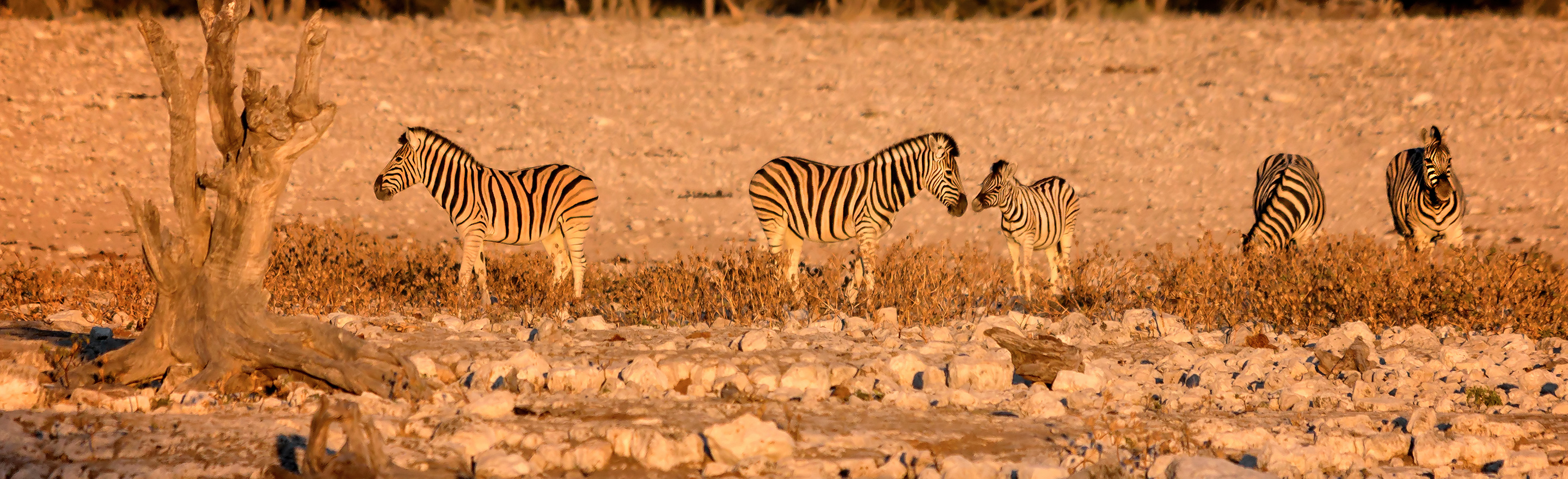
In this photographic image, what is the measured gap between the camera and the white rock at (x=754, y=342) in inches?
307

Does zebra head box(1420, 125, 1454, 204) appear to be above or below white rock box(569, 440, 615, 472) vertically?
above

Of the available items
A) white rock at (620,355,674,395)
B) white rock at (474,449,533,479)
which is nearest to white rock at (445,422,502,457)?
white rock at (474,449,533,479)

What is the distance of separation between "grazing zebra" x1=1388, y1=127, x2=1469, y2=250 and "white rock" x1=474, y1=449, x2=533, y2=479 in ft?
27.8

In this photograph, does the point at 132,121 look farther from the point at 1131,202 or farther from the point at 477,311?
the point at 1131,202

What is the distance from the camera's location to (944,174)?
32.6 feet

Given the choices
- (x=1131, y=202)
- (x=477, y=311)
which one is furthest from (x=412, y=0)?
(x=477, y=311)

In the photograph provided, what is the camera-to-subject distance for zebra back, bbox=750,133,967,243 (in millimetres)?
9961

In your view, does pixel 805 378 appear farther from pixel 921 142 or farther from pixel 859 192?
pixel 921 142

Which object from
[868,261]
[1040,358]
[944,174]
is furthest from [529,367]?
[944,174]

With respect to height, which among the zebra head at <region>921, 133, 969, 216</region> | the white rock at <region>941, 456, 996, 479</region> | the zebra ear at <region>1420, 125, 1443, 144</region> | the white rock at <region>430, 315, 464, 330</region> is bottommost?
the white rock at <region>430, 315, 464, 330</region>

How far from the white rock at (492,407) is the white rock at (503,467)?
2.46 feet

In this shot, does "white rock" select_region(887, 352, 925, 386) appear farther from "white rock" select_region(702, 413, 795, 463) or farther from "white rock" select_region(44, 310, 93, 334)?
"white rock" select_region(44, 310, 93, 334)

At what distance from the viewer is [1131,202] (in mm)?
16562

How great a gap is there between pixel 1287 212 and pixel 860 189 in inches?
150
